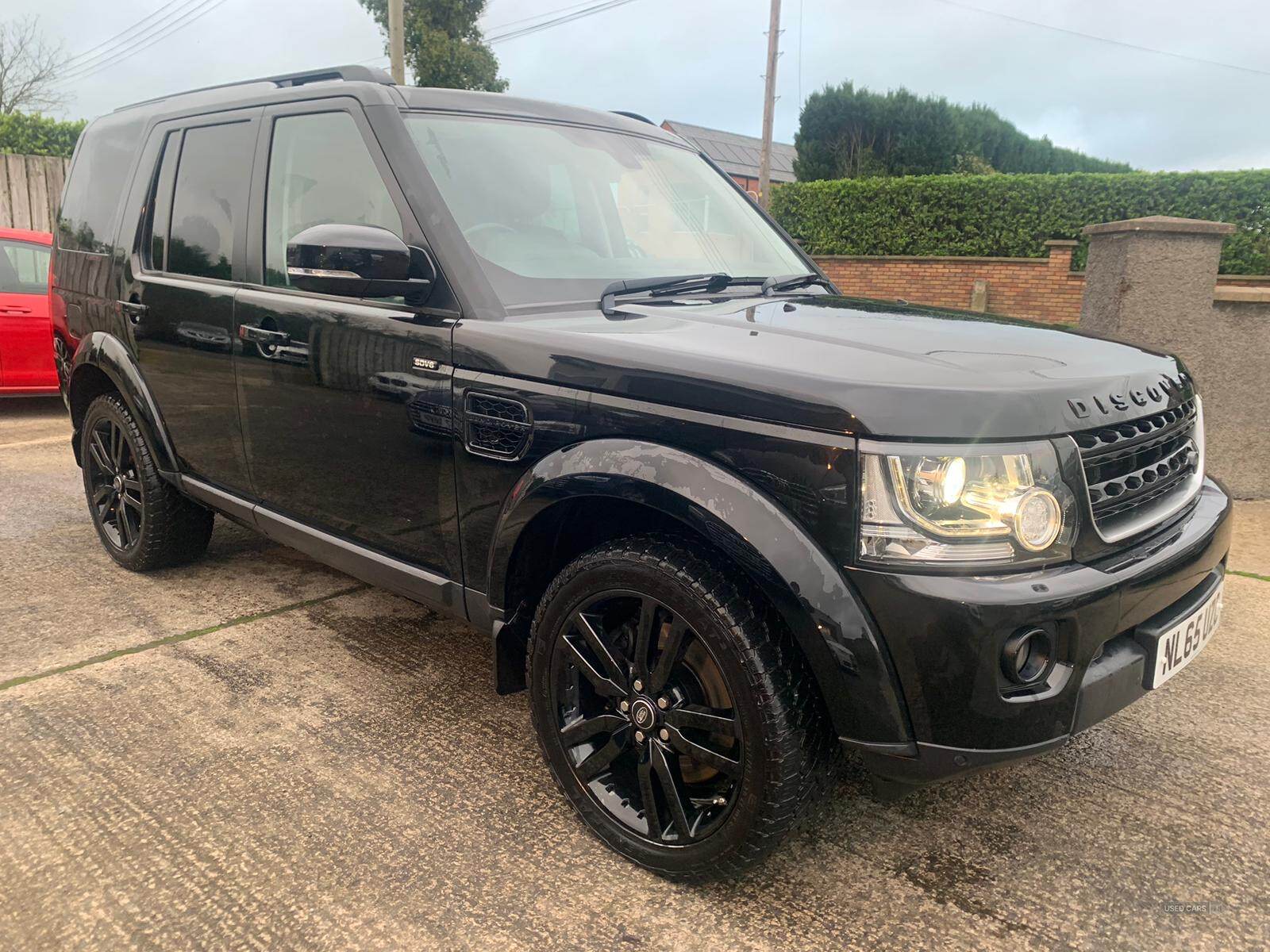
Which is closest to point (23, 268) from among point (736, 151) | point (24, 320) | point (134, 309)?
point (24, 320)

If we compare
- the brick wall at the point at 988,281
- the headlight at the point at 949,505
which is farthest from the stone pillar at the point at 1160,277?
the brick wall at the point at 988,281

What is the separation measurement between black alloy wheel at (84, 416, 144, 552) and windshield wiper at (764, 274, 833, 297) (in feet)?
8.88

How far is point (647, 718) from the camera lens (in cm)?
213

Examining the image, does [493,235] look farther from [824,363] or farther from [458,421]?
[824,363]

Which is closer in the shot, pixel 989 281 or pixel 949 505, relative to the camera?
pixel 949 505

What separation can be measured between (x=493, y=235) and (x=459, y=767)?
1519 mm

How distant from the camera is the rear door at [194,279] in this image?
3.24 metres

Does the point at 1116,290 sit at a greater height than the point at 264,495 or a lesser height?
greater


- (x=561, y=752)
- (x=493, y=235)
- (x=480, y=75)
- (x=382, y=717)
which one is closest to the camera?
→ (x=561, y=752)

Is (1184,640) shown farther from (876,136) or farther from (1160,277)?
(876,136)

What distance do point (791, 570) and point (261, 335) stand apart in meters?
2.07

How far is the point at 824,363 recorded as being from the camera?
6.30 feet

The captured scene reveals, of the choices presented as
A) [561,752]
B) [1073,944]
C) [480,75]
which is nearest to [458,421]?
[561,752]

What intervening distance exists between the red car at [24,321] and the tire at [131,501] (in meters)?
4.10
